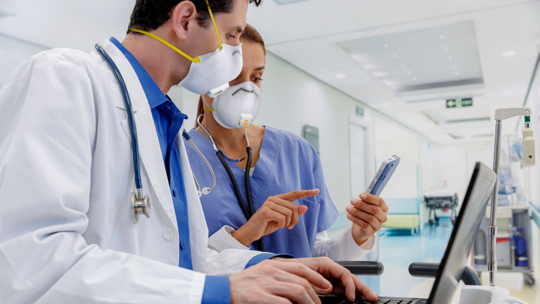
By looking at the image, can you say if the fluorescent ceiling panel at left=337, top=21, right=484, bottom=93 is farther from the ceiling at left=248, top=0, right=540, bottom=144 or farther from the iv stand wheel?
the iv stand wheel

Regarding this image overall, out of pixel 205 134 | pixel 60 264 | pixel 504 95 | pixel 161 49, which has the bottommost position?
pixel 60 264

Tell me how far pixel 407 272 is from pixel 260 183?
4593 mm

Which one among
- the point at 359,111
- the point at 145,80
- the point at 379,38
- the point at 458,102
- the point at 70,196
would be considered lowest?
the point at 70,196

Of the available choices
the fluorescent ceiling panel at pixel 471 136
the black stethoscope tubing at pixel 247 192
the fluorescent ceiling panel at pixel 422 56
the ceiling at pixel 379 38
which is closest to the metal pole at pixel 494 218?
the black stethoscope tubing at pixel 247 192

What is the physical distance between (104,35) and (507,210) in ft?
16.4

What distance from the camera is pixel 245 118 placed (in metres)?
1.38

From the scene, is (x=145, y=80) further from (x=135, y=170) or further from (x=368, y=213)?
(x=368, y=213)

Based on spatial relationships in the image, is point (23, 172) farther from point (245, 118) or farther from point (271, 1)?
point (271, 1)

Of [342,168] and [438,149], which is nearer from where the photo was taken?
[342,168]

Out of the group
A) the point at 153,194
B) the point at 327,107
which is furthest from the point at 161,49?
the point at 327,107

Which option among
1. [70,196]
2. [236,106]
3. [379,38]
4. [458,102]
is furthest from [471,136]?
[70,196]

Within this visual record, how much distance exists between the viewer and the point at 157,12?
87 cm

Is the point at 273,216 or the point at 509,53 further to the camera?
the point at 509,53

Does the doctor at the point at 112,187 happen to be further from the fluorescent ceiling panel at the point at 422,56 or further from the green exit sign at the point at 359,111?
the green exit sign at the point at 359,111
